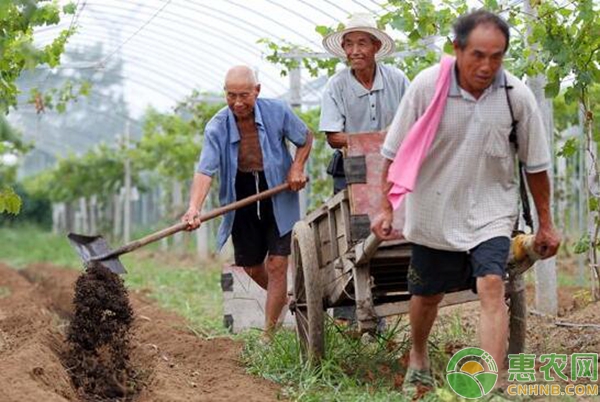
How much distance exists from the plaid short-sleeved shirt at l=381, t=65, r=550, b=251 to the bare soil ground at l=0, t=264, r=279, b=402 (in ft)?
3.76

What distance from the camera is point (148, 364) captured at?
6012 millimetres

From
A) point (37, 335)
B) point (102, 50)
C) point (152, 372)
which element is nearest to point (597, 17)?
point (152, 372)

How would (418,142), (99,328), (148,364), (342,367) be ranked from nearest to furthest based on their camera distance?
1. (418,142)
2. (342,367)
3. (99,328)
4. (148,364)

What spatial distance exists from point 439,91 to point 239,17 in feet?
32.0

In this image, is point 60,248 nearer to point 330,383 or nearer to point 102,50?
point 102,50

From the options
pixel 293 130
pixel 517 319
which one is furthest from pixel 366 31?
pixel 517 319

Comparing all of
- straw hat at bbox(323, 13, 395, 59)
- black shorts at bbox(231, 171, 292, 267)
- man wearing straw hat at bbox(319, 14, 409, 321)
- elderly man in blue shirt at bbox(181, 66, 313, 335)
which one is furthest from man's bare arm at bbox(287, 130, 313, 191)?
straw hat at bbox(323, 13, 395, 59)

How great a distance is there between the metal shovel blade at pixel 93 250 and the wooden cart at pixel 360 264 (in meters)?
1.14

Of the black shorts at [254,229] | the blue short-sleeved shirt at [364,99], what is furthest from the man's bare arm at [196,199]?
the blue short-sleeved shirt at [364,99]

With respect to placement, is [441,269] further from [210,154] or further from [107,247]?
[107,247]

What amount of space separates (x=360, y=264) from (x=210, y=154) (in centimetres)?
173

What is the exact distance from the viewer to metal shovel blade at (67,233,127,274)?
6.24m

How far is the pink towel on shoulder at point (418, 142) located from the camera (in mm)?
4508

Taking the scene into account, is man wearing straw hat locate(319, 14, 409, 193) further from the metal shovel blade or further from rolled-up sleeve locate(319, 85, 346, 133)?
the metal shovel blade
